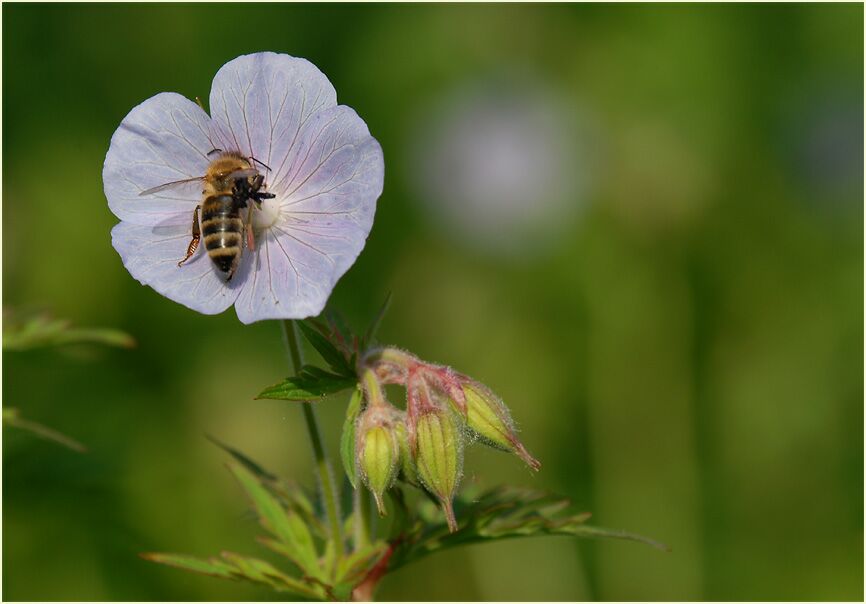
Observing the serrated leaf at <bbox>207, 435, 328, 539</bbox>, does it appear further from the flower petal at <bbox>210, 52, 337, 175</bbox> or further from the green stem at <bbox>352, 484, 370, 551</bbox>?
the flower petal at <bbox>210, 52, 337, 175</bbox>

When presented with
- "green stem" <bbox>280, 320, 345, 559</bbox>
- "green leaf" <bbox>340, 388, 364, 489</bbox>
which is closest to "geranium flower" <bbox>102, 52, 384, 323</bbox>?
"green stem" <bbox>280, 320, 345, 559</bbox>

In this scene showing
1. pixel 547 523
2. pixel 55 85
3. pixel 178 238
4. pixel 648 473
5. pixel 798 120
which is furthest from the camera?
pixel 798 120

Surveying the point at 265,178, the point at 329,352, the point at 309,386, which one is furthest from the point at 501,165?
the point at 309,386

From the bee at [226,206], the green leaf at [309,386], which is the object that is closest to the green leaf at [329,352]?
the green leaf at [309,386]

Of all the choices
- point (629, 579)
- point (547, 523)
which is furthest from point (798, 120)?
point (547, 523)

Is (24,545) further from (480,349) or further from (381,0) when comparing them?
(381,0)

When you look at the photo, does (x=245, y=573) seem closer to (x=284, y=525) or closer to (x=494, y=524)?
(x=284, y=525)

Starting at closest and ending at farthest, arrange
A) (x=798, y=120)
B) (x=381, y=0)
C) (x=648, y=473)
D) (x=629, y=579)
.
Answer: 1. (x=629, y=579)
2. (x=648, y=473)
3. (x=381, y=0)
4. (x=798, y=120)
